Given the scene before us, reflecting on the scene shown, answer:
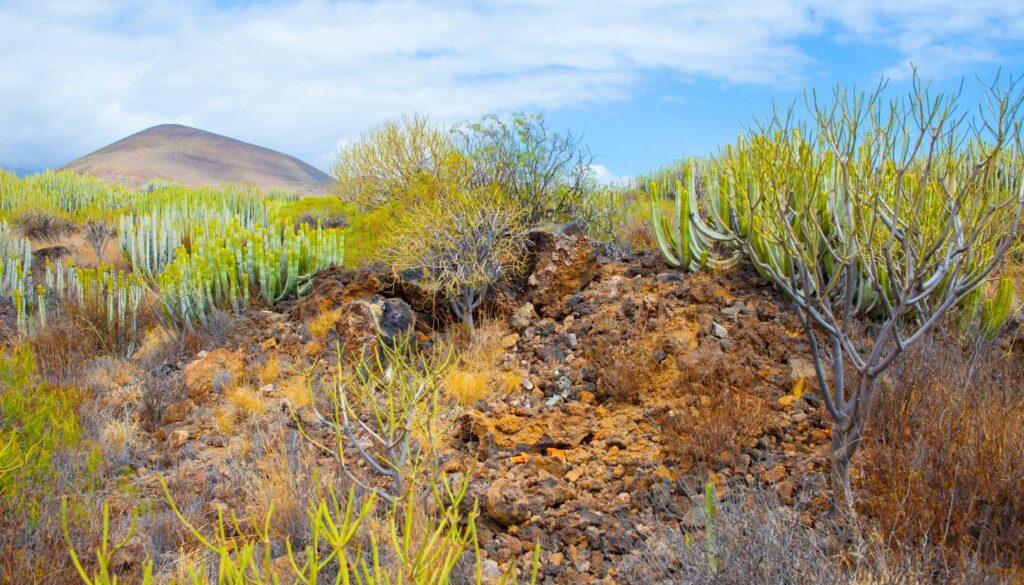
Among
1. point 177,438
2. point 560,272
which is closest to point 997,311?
point 560,272

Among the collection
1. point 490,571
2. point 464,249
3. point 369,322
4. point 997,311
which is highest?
point 464,249

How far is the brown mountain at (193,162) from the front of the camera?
53.4 m

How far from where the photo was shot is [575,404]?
5508mm

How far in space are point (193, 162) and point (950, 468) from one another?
6825 cm

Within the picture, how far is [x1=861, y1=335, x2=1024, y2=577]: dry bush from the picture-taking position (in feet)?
10.2

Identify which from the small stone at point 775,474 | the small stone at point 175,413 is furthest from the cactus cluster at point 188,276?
the small stone at point 775,474

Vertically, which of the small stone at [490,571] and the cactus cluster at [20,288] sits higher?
the cactus cluster at [20,288]

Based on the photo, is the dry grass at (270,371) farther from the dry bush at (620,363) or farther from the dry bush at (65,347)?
the dry bush at (620,363)

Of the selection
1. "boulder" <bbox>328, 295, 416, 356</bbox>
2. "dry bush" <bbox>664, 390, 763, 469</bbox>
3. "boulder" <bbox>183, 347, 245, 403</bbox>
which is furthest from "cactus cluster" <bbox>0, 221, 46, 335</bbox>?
"dry bush" <bbox>664, 390, 763, 469</bbox>

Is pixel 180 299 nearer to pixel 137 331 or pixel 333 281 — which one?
pixel 137 331

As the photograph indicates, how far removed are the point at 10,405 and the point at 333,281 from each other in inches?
153

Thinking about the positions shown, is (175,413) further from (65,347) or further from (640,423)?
(640,423)

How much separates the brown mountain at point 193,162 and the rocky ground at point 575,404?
42.7 meters

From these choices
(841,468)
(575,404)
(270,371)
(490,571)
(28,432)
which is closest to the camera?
(490,571)
